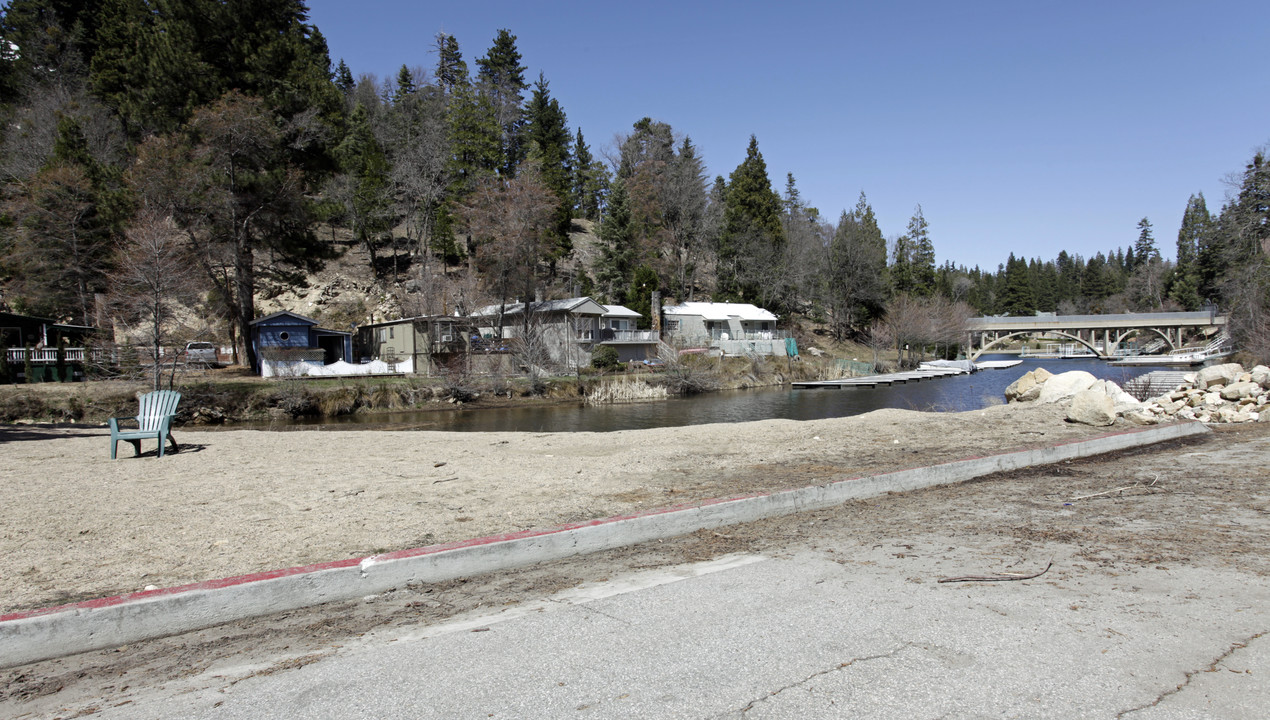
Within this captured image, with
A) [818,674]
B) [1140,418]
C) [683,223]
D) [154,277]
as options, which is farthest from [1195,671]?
[683,223]

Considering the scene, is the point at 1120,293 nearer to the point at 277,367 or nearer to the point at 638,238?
the point at 638,238

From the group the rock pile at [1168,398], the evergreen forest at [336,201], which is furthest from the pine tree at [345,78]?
the rock pile at [1168,398]

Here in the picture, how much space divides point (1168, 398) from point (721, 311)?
159 feet

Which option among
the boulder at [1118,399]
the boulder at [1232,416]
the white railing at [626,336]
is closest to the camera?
the boulder at [1118,399]

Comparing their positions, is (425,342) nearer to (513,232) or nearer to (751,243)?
(513,232)

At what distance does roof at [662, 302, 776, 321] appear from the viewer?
63888mm

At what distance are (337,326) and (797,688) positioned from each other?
2227 inches

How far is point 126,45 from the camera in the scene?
37.0 m

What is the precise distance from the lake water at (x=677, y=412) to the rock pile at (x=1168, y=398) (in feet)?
27.7

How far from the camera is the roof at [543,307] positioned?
49116mm

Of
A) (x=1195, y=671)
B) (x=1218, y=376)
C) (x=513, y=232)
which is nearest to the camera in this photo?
(x=1195, y=671)

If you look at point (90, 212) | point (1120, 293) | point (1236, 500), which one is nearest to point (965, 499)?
point (1236, 500)

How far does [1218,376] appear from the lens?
19141 mm

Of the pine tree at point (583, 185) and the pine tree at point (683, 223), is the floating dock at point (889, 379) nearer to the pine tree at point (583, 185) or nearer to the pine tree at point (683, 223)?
the pine tree at point (683, 223)
